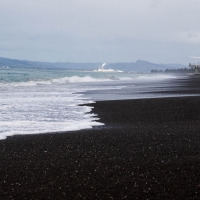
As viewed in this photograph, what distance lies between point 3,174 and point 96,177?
1.18 m

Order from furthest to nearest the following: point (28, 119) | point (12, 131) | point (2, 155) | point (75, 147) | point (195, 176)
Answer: point (28, 119) < point (12, 131) < point (75, 147) < point (2, 155) < point (195, 176)

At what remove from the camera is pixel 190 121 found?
32.5 feet

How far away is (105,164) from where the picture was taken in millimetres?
5305

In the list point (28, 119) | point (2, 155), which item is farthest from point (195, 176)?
point (28, 119)

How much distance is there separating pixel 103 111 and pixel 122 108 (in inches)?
35.5

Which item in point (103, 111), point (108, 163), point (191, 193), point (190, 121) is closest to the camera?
point (191, 193)

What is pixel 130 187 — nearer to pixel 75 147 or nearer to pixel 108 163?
pixel 108 163

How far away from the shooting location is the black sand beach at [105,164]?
415 cm

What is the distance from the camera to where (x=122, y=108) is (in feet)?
44.3

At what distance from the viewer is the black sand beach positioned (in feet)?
13.6

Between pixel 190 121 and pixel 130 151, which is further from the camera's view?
pixel 190 121

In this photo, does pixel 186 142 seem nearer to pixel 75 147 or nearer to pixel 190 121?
pixel 75 147

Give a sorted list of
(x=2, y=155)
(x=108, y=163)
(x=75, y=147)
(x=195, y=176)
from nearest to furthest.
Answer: (x=195, y=176), (x=108, y=163), (x=2, y=155), (x=75, y=147)

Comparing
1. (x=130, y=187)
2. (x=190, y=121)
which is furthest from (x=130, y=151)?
(x=190, y=121)
